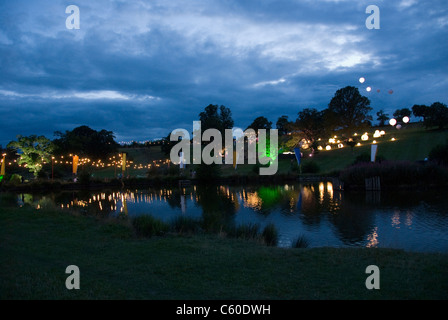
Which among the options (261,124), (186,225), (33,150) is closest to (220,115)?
(261,124)

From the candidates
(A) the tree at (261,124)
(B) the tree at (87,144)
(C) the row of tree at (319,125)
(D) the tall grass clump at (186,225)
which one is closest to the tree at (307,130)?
(C) the row of tree at (319,125)

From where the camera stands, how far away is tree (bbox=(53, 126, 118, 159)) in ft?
197

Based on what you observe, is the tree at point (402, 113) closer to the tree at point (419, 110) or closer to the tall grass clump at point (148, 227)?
the tree at point (419, 110)

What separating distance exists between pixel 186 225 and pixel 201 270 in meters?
5.75

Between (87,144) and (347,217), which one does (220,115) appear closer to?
(87,144)

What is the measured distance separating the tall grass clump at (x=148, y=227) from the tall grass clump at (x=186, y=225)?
0.58 m

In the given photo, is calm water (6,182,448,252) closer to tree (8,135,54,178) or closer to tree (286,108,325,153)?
tree (8,135,54,178)

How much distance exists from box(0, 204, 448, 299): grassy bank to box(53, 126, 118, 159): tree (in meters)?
53.8

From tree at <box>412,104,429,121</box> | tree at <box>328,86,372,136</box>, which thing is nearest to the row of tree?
tree at <box>328,86,372,136</box>

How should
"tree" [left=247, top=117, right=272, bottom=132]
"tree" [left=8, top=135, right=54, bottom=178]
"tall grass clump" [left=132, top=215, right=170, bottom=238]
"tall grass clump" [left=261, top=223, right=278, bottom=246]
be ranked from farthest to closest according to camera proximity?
"tree" [left=247, top=117, right=272, bottom=132], "tree" [left=8, top=135, right=54, bottom=178], "tall grass clump" [left=261, top=223, right=278, bottom=246], "tall grass clump" [left=132, top=215, right=170, bottom=238]

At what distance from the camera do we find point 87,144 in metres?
63.9

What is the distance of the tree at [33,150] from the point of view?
42.2 metres
